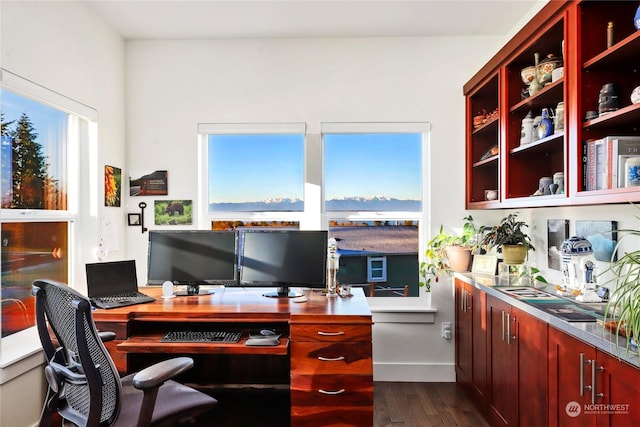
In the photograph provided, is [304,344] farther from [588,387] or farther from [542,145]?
[542,145]

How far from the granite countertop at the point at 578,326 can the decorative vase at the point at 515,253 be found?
0.53 ft

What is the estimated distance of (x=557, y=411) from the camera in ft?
5.87

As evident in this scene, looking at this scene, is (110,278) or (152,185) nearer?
(110,278)

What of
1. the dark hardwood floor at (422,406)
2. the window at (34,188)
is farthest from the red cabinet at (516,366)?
Result: the window at (34,188)

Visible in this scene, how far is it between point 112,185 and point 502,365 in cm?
291

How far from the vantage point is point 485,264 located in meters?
2.95

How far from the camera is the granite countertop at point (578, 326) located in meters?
1.39

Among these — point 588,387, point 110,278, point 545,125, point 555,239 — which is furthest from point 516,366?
point 110,278

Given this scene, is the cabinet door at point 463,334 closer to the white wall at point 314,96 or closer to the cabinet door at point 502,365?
the white wall at point 314,96

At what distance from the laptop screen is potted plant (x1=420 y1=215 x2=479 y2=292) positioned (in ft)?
6.93

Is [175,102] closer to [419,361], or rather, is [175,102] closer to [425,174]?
[425,174]

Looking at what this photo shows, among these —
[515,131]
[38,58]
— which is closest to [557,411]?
[515,131]

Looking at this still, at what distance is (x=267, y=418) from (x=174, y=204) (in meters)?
1.76

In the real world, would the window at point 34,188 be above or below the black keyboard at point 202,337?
above
